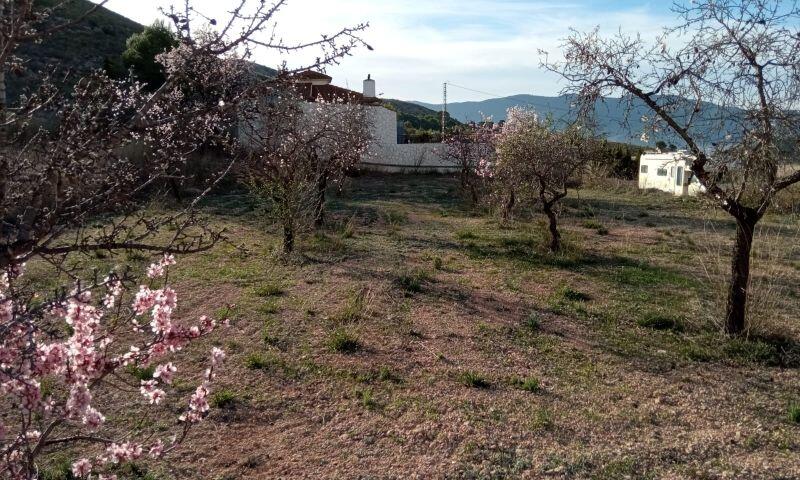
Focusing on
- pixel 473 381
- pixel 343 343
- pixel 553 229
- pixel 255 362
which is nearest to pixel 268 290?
pixel 343 343

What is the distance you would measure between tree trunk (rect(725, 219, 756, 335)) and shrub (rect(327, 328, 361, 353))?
3.17m

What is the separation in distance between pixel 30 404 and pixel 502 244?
8.60 m

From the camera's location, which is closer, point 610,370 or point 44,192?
point 44,192

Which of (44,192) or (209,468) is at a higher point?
(44,192)

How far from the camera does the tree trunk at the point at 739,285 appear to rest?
5574 mm

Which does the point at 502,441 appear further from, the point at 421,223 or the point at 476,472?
the point at 421,223

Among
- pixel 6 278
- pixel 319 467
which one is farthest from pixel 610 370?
pixel 6 278

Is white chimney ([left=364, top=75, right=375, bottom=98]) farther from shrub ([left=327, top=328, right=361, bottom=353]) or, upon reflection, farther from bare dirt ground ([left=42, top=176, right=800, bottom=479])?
shrub ([left=327, top=328, right=361, bottom=353])

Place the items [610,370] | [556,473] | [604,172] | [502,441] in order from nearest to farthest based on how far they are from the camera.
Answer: [556,473], [502,441], [610,370], [604,172]

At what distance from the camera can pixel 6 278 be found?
2094mm

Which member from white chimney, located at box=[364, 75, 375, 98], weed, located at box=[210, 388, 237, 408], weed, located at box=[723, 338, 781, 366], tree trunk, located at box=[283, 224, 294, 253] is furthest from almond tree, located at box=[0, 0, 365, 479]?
white chimney, located at box=[364, 75, 375, 98]

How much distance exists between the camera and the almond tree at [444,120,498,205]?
14883 mm

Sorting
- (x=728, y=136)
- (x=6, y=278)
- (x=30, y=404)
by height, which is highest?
(x=728, y=136)

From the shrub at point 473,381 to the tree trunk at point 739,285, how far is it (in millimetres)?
2436
